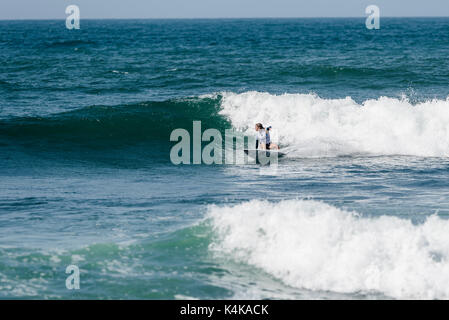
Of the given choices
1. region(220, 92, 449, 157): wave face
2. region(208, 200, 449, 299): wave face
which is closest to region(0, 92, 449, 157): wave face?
region(220, 92, 449, 157): wave face

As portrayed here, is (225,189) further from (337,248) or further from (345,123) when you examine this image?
(345,123)

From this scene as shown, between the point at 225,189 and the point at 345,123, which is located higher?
the point at 345,123

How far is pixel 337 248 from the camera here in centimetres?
1052

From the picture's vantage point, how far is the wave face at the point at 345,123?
21.4m

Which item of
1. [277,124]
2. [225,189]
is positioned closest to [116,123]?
[277,124]

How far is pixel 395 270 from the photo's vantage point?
9.83 meters

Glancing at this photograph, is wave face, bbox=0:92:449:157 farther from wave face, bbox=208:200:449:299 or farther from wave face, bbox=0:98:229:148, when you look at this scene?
wave face, bbox=208:200:449:299

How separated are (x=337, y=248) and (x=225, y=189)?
5.70 metres

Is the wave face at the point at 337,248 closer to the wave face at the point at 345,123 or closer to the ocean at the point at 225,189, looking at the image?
the ocean at the point at 225,189

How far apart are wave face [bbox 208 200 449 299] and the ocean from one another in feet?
0.09

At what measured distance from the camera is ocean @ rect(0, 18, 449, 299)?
9969 mm

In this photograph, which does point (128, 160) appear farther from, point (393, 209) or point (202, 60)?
point (202, 60)

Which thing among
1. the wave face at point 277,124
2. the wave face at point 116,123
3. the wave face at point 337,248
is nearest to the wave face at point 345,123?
the wave face at point 277,124

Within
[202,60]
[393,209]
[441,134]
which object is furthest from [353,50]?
[393,209]
